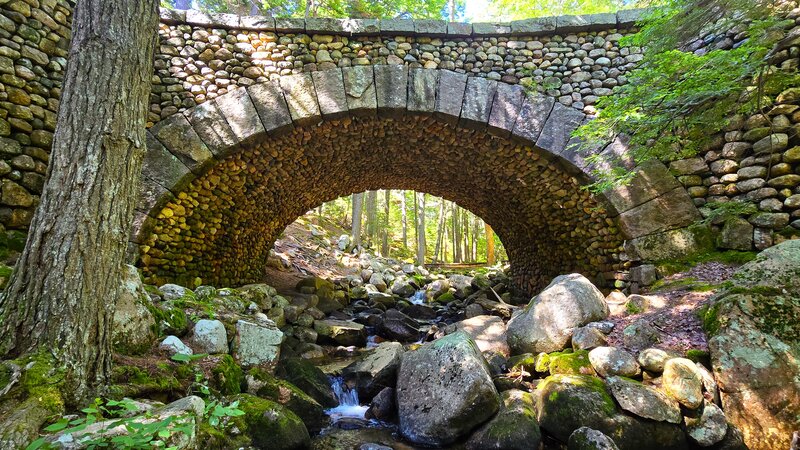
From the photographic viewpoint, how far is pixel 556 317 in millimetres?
4070

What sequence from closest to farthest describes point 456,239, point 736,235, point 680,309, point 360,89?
point 680,309
point 736,235
point 360,89
point 456,239

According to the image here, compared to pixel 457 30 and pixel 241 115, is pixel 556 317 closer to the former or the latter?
pixel 457 30

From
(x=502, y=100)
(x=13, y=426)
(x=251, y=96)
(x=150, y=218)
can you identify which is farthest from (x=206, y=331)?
(x=502, y=100)

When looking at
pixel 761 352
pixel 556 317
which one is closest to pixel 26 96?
pixel 556 317

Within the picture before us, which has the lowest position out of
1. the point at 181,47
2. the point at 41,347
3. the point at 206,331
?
the point at 206,331

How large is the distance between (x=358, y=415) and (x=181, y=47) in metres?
5.27

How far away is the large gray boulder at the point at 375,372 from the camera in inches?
156

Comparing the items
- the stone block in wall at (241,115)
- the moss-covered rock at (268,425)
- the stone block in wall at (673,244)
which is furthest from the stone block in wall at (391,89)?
the moss-covered rock at (268,425)

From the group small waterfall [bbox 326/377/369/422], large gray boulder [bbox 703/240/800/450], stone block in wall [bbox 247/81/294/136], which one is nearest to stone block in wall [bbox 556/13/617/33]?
large gray boulder [bbox 703/240/800/450]

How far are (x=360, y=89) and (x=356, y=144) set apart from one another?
1085 mm

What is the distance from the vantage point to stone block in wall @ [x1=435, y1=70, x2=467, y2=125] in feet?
18.0

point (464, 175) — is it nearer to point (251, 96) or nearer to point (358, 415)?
point (251, 96)

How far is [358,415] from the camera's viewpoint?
12.0ft

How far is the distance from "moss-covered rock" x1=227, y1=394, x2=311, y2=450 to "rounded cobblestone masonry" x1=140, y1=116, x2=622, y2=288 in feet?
11.1
